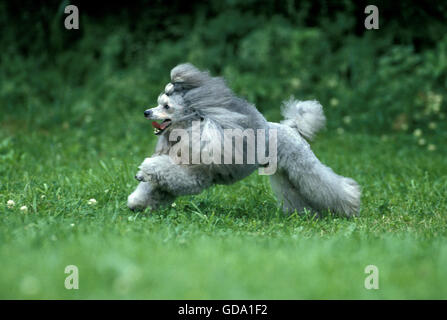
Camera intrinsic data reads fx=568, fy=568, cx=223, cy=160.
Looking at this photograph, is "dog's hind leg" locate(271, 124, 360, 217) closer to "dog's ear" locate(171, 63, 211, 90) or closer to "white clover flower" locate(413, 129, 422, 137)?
"dog's ear" locate(171, 63, 211, 90)

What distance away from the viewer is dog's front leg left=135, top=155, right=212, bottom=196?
148 inches

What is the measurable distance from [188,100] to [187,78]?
0.50ft

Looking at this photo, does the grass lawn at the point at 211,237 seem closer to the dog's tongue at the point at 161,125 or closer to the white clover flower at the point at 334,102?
the dog's tongue at the point at 161,125

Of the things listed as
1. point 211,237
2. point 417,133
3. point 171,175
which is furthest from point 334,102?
point 211,237

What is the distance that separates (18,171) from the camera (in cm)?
537

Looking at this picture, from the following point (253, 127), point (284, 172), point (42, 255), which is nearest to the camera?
point (42, 255)

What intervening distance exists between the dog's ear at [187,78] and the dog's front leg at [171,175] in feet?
1.71

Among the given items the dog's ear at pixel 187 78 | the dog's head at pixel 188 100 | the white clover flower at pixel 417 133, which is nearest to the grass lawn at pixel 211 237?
the dog's head at pixel 188 100

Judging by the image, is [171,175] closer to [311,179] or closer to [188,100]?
[188,100]

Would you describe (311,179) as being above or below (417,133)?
below

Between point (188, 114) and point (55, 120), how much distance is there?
4.26 m

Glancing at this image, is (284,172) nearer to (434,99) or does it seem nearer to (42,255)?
(42,255)

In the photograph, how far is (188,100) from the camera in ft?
12.8

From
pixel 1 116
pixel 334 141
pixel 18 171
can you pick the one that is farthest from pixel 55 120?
pixel 334 141
